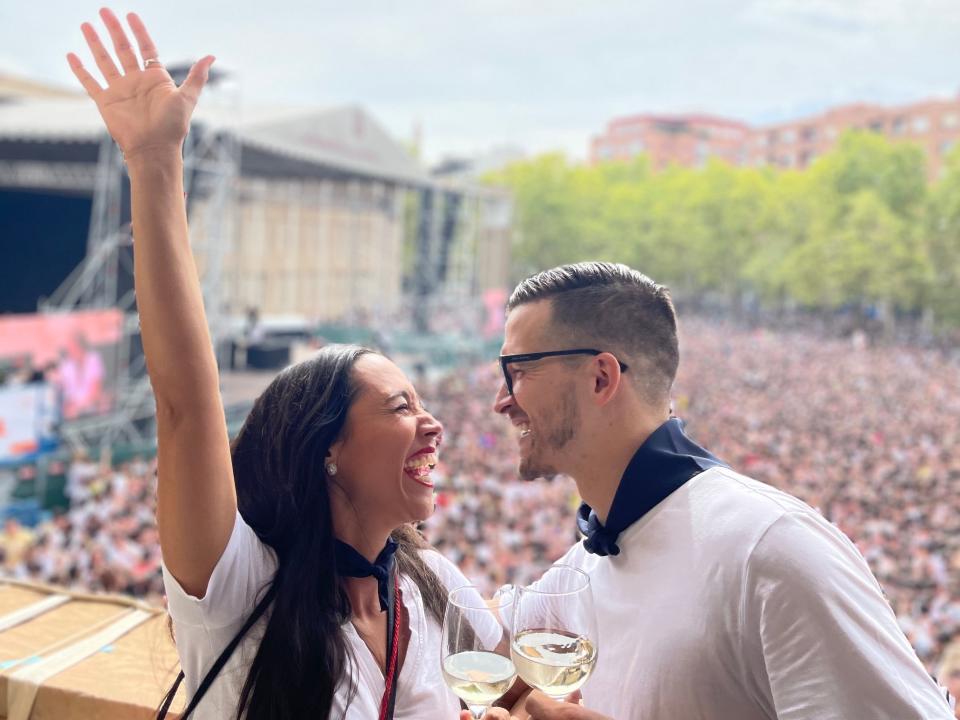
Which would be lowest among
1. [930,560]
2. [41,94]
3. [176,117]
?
[930,560]

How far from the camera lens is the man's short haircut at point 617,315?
161 cm

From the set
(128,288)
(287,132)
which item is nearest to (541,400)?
(128,288)

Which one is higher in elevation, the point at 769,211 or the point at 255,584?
the point at 769,211

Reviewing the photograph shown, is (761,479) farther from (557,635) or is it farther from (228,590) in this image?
(228,590)

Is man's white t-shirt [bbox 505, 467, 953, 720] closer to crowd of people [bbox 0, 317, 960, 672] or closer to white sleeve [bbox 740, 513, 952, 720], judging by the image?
white sleeve [bbox 740, 513, 952, 720]

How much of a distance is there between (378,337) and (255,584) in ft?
57.8

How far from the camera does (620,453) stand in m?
1.58

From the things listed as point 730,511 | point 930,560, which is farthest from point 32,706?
point 930,560

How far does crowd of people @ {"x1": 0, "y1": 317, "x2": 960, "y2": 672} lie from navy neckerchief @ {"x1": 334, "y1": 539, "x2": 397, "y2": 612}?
3.17 m

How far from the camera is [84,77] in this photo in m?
1.34

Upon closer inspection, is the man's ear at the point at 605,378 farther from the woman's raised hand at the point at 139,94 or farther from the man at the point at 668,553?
the woman's raised hand at the point at 139,94

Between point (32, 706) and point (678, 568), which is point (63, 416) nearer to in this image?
point (32, 706)

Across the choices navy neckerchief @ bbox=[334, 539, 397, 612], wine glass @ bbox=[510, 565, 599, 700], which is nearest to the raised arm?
navy neckerchief @ bbox=[334, 539, 397, 612]

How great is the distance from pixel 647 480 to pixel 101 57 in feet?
3.66
